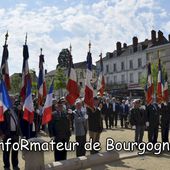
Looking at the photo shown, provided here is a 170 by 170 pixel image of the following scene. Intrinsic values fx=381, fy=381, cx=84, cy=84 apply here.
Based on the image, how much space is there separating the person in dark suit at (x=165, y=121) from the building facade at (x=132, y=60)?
4418 centimetres

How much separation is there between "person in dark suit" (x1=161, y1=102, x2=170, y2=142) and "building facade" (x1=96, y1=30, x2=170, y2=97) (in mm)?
44180

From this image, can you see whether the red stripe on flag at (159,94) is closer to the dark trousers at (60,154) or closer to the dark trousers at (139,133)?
the dark trousers at (139,133)

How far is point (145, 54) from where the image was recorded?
63.8 metres

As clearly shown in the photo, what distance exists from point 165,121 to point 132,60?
53.7 meters

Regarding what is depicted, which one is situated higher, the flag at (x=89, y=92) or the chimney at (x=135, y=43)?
the chimney at (x=135, y=43)

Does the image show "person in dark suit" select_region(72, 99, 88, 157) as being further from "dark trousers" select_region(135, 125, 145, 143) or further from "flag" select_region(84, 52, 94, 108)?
"dark trousers" select_region(135, 125, 145, 143)

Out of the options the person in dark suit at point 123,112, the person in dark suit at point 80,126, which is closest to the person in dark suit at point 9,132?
the person in dark suit at point 80,126

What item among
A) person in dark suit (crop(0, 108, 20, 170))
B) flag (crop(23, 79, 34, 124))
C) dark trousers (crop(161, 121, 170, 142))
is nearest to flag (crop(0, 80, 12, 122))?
person in dark suit (crop(0, 108, 20, 170))

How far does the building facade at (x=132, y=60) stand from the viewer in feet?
200

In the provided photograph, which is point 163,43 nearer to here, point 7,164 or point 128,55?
point 128,55

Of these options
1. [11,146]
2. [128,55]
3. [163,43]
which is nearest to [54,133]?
[11,146]

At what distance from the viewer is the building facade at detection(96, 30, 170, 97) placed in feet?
200

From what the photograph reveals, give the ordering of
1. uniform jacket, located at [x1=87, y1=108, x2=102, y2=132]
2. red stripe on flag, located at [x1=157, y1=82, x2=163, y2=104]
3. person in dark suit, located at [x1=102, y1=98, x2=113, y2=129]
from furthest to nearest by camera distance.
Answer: person in dark suit, located at [x1=102, y1=98, x2=113, y2=129] → red stripe on flag, located at [x1=157, y1=82, x2=163, y2=104] → uniform jacket, located at [x1=87, y1=108, x2=102, y2=132]

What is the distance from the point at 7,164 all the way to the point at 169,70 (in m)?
53.6
